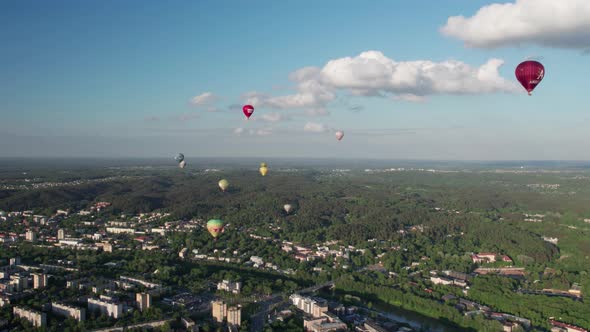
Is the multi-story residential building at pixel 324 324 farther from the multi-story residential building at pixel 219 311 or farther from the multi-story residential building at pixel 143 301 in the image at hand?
the multi-story residential building at pixel 143 301

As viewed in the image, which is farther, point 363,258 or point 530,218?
point 530,218

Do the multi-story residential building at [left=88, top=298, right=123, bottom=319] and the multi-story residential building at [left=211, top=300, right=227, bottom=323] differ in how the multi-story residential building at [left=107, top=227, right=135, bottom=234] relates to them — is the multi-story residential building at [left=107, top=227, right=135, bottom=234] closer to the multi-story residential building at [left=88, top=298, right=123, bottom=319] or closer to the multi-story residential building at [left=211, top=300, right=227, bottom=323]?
the multi-story residential building at [left=88, top=298, right=123, bottom=319]

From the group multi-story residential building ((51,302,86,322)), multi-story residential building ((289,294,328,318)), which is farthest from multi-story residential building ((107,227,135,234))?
multi-story residential building ((289,294,328,318))

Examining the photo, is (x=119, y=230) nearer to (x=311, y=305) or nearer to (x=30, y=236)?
(x=30, y=236)

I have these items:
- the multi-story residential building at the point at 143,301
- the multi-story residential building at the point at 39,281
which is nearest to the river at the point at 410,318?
the multi-story residential building at the point at 143,301

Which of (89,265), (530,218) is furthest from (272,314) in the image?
(530,218)

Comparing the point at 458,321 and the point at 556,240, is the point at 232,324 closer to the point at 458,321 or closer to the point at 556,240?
the point at 458,321

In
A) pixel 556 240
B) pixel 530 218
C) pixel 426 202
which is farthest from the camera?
pixel 426 202
